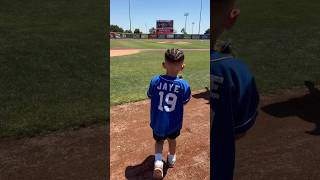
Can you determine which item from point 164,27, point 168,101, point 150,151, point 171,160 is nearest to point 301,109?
point 150,151

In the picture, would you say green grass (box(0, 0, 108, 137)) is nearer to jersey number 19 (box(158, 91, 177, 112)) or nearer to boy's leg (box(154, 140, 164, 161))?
boy's leg (box(154, 140, 164, 161))

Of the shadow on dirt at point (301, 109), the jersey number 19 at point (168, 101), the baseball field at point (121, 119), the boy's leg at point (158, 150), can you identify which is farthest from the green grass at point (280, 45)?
the boy's leg at point (158, 150)

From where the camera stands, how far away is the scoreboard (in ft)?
282

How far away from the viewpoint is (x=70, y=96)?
30.9 feet

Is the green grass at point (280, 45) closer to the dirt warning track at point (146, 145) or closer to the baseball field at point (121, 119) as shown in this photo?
the baseball field at point (121, 119)

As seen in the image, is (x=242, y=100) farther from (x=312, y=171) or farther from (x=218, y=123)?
(x=312, y=171)

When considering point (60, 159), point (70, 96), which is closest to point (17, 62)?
point (70, 96)

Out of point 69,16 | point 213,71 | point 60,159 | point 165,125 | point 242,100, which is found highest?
point 69,16

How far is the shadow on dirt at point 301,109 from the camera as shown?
23.5ft

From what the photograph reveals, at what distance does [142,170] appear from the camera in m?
5.00

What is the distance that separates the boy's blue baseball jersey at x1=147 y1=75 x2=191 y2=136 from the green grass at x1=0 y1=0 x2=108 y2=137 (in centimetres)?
300

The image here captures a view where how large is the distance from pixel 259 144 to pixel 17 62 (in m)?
10.1

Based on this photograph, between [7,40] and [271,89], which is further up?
[7,40]

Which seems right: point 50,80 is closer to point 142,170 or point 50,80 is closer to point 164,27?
point 142,170
